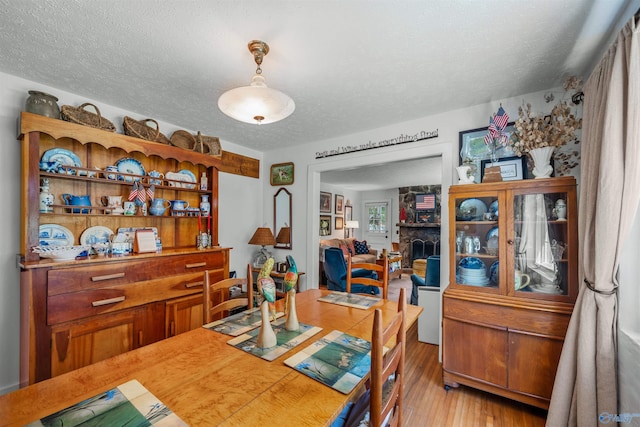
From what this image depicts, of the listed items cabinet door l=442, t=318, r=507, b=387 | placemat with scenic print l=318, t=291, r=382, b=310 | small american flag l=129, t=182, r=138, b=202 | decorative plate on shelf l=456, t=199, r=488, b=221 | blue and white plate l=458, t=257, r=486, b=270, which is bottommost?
cabinet door l=442, t=318, r=507, b=387

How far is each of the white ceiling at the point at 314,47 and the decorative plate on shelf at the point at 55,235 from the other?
1.18m

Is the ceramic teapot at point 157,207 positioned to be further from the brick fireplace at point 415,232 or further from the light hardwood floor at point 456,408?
the brick fireplace at point 415,232

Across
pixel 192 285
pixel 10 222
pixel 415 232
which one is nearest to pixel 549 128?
pixel 192 285

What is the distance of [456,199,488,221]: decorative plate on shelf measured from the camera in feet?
7.32

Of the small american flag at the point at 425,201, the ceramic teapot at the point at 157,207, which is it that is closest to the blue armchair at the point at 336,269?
the ceramic teapot at the point at 157,207

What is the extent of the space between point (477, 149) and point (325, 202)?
17.2 feet

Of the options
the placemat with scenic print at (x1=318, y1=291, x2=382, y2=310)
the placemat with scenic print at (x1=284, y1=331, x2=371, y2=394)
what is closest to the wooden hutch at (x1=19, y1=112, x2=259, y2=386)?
the placemat with scenic print at (x1=318, y1=291, x2=382, y2=310)

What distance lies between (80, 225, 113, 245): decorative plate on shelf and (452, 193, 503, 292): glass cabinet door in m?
3.16

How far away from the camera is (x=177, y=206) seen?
292 cm

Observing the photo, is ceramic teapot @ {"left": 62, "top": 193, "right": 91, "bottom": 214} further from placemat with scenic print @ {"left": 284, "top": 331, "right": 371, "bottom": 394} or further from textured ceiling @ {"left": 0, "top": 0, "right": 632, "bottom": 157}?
placemat with scenic print @ {"left": 284, "top": 331, "right": 371, "bottom": 394}

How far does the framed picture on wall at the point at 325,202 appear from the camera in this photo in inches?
294

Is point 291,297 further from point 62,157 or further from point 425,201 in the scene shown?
point 425,201

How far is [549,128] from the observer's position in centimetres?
202

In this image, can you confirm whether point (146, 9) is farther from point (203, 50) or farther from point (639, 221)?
point (639, 221)
